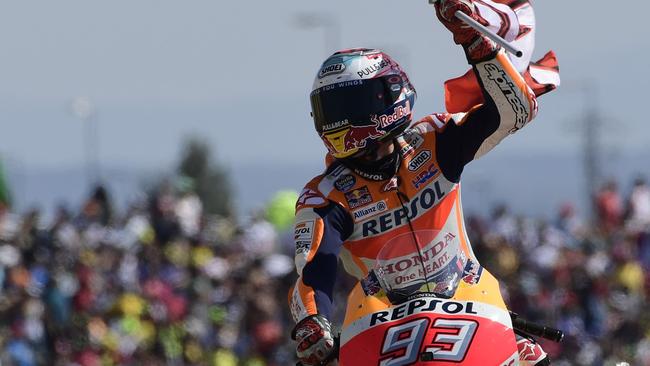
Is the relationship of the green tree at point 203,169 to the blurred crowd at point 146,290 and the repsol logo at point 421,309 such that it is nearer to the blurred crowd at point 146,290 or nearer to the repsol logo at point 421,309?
the blurred crowd at point 146,290

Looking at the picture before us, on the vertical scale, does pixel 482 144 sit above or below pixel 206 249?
above

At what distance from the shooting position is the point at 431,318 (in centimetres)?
794

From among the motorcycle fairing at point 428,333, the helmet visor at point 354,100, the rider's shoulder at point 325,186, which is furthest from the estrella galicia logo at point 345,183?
the motorcycle fairing at point 428,333

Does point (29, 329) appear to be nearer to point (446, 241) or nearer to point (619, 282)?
point (619, 282)

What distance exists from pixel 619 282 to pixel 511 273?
1928mm

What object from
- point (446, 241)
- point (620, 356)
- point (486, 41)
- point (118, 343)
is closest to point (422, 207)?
point (446, 241)

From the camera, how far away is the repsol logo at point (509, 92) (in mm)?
8906

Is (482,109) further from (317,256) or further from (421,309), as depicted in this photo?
(421,309)

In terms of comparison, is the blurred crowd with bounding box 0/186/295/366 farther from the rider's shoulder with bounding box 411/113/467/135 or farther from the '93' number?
the '93' number

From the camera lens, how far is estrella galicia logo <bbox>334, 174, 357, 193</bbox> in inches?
364

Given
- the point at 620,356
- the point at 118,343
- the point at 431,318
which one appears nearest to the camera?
the point at 431,318

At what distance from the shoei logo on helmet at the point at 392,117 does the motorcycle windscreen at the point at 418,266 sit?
747 millimetres

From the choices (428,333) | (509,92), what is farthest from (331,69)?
(428,333)

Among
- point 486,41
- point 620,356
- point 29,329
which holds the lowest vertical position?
point 620,356
